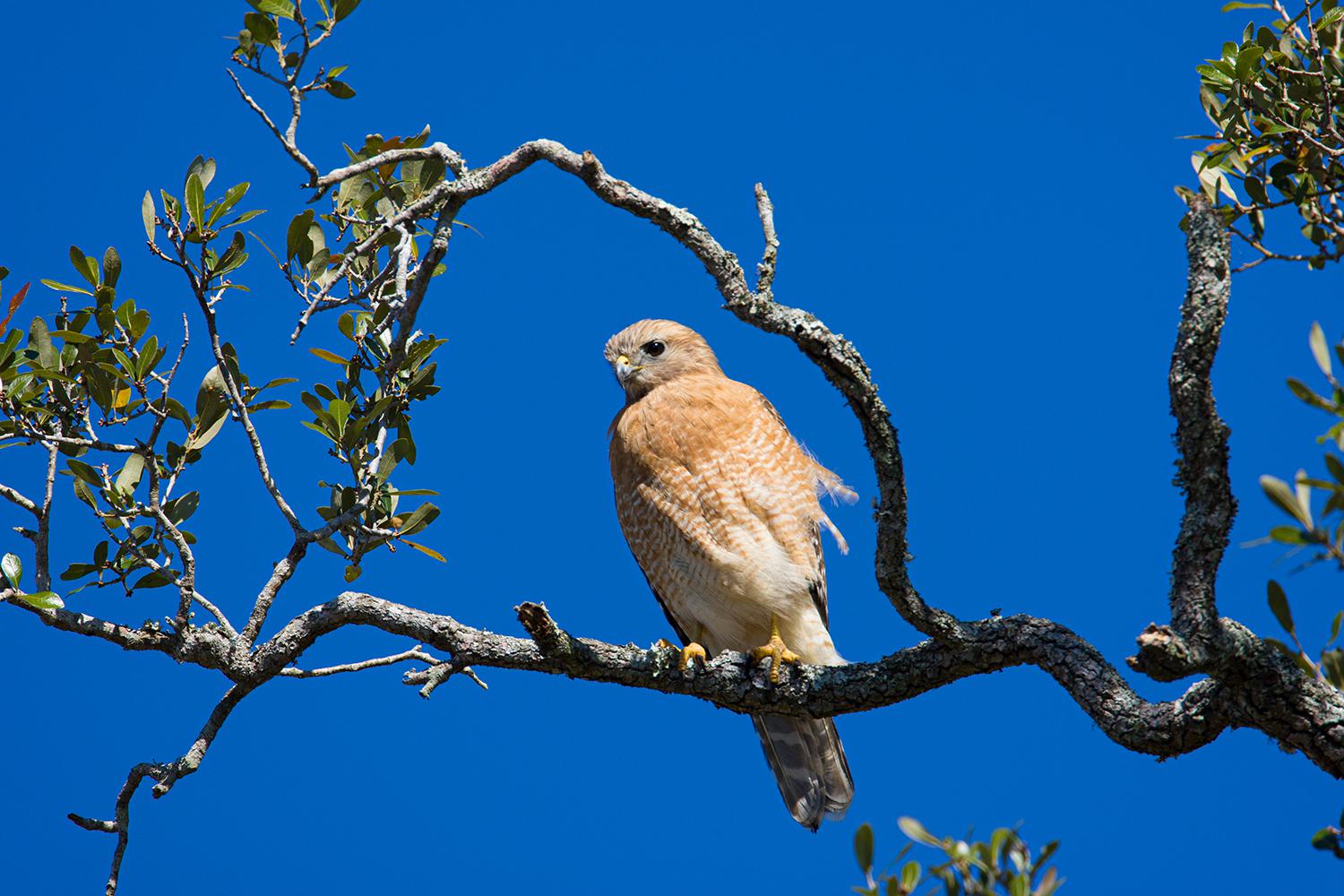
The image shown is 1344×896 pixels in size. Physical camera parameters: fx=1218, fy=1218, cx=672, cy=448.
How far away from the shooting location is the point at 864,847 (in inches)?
86.2

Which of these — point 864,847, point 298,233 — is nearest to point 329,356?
point 298,233

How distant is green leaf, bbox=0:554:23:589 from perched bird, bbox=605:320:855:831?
1972mm

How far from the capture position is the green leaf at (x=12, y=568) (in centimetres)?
303

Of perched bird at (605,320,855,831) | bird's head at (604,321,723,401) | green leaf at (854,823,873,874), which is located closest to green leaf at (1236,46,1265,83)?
perched bird at (605,320,855,831)

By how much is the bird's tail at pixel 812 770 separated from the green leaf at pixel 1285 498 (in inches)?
104

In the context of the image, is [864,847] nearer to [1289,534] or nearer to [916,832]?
[916,832]

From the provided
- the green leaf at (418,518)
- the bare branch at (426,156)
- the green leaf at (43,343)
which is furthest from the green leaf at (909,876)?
the green leaf at (43,343)

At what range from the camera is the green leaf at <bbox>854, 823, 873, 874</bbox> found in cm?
218

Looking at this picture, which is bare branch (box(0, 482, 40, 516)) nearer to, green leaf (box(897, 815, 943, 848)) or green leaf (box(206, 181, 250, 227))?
green leaf (box(206, 181, 250, 227))

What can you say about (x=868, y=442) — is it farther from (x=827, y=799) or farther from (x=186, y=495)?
(x=827, y=799)

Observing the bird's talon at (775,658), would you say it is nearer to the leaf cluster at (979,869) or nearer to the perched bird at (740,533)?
the perched bird at (740,533)

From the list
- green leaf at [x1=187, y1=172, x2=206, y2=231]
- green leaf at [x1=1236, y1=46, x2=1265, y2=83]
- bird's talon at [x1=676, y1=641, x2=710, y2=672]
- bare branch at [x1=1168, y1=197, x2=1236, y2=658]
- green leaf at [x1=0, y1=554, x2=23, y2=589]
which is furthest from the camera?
bird's talon at [x1=676, y1=641, x2=710, y2=672]

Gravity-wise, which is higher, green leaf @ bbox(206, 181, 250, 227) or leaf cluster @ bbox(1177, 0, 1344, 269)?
green leaf @ bbox(206, 181, 250, 227)

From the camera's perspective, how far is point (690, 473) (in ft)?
13.8
